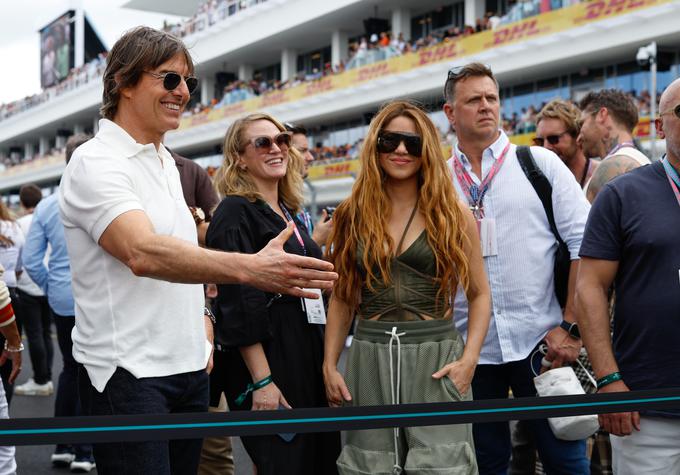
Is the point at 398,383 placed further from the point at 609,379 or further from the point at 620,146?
the point at 620,146

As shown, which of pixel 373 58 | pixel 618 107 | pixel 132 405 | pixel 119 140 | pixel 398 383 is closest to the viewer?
pixel 132 405

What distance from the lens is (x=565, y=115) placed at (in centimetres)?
523

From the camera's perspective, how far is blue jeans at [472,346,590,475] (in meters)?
3.40

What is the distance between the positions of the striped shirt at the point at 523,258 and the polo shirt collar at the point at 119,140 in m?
1.68

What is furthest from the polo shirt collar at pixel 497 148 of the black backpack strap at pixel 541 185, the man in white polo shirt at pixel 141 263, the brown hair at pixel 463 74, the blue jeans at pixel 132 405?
the blue jeans at pixel 132 405

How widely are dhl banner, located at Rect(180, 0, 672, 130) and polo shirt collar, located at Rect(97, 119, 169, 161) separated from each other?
21167mm

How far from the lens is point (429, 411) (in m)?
2.28

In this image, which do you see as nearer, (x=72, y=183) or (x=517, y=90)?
(x=72, y=183)

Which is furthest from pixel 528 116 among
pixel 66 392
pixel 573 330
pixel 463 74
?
pixel 573 330

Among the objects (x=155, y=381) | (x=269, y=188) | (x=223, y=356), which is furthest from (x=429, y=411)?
(x=269, y=188)

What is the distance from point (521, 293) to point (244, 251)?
Answer: 119 centimetres

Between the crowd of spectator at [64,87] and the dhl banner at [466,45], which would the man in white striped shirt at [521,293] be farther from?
the crowd of spectator at [64,87]

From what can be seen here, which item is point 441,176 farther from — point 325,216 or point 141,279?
point 141,279

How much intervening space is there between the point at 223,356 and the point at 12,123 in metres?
65.7
